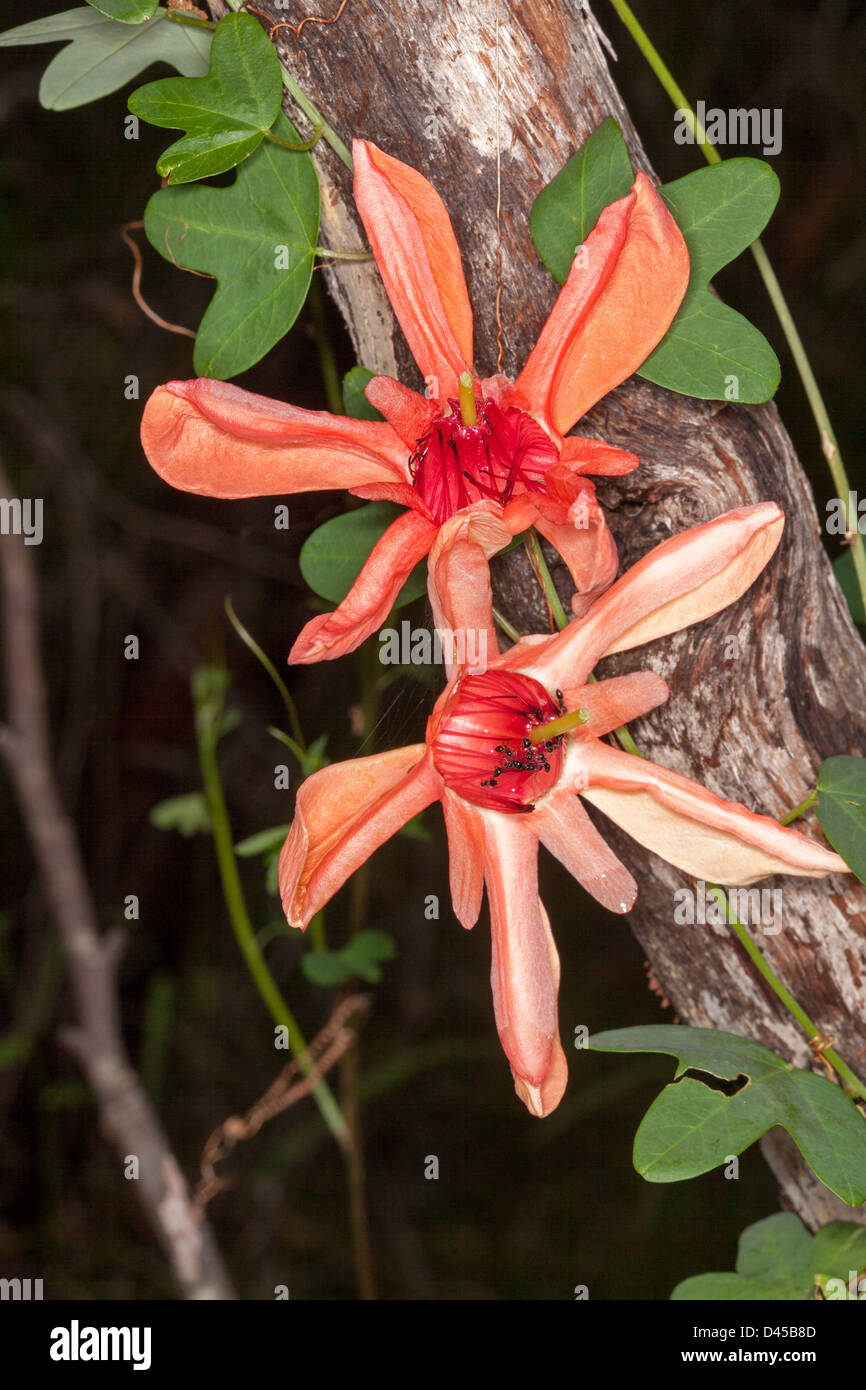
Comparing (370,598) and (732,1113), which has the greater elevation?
(370,598)

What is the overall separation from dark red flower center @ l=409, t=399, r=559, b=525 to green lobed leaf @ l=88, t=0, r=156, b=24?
1.07 ft

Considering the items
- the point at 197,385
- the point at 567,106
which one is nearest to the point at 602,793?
the point at 197,385

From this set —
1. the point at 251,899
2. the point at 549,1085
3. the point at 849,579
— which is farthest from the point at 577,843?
the point at 251,899

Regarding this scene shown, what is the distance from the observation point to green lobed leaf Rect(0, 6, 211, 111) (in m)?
0.82

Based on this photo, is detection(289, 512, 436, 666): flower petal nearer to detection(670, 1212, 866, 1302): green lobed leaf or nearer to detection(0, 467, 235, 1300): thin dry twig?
detection(670, 1212, 866, 1302): green lobed leaf

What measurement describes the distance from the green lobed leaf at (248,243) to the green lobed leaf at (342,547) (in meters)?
0.14

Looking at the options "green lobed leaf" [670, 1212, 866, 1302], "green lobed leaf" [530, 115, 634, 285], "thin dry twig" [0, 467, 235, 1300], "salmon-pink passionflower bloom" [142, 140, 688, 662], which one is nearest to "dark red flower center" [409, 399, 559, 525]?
"salmon-pink passionflower bloom" [142, 140, 688, 662]

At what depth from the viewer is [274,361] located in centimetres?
148

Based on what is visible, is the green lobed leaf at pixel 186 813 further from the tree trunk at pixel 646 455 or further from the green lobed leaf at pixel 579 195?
the green lobed leaf at pixel 579 195

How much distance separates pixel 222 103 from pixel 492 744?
441 mm

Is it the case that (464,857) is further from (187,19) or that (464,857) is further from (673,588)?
(187,19)

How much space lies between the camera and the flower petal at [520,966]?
69 cm

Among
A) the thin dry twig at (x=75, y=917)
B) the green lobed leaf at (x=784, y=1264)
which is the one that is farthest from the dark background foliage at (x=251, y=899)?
the green lobed leaf at (x=784, y=1264)

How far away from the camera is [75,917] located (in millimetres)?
1752
